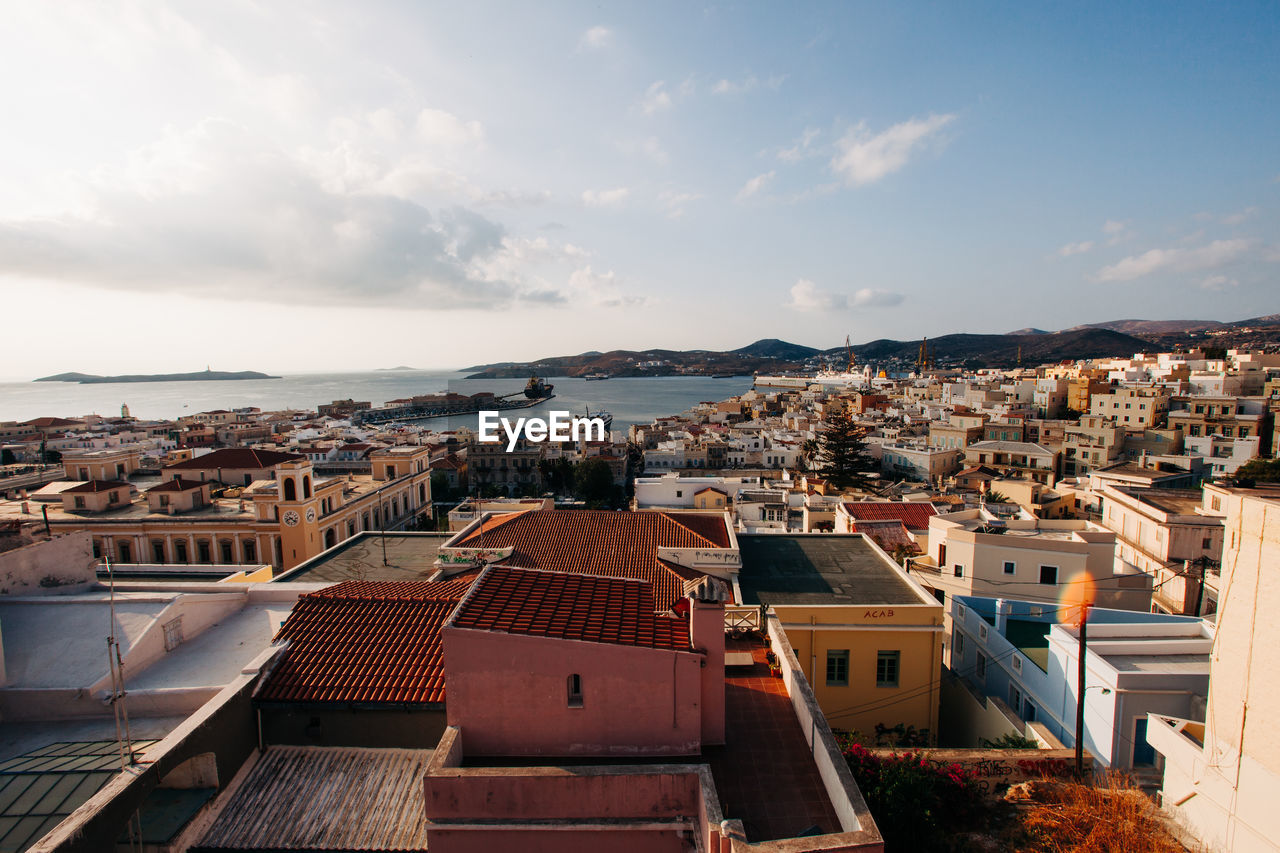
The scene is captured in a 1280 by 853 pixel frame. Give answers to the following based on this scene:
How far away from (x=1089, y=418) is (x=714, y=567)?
38022 millimetres

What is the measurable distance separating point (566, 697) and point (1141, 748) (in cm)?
689

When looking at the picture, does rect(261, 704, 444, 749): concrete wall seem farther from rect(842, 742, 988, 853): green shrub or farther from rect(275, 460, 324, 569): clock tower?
rect(275, 460, 324, 569): clock tower

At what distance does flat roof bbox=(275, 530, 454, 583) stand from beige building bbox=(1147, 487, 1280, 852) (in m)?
10.2

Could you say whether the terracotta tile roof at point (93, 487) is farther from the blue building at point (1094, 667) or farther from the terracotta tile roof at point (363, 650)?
the blue building at point (1094, 667)

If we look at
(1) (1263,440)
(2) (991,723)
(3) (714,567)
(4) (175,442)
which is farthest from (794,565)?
(4) (175,442)

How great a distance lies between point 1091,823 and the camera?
4.47 m

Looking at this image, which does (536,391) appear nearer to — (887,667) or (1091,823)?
(887,667)

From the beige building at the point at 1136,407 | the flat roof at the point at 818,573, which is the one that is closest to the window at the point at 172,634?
the flat roof at the point at 818,573

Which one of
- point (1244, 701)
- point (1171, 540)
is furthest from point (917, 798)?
point (1171, 540)

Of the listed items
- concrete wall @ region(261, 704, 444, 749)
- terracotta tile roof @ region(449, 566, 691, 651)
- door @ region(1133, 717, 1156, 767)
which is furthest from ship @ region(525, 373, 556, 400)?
terracotta tile roof @ region(449, 566, 691, 651)

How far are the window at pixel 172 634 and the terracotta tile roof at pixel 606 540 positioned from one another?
4636 mm

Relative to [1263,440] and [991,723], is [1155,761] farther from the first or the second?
[1263,440]

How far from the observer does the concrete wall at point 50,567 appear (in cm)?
664

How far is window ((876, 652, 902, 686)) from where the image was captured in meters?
9.29
